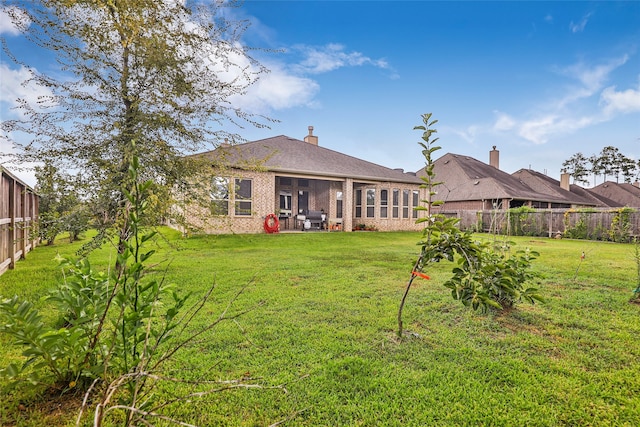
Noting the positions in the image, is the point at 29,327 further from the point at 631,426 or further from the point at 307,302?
the point at 631,426

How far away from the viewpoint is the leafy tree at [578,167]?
3841 cm

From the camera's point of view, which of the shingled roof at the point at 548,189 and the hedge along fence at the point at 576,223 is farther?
the shingled roof at the point at 548,189

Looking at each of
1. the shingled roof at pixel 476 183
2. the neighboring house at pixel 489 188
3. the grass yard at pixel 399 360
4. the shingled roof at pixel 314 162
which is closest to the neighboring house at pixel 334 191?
the shingled roof at pixel 314 162

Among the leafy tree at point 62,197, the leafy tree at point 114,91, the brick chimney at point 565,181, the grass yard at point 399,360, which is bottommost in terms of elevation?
the grass yard at point 399,360

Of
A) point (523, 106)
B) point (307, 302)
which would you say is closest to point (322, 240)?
point (307, 302)

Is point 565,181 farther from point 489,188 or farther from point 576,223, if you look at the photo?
point 576,223

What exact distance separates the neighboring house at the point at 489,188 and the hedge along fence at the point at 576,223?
3.29m

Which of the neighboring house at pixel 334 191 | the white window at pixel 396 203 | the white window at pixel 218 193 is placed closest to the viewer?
the white window at pixel 218 193

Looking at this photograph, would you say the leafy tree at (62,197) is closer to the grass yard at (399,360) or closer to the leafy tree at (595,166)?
the grass yard at (399,360)

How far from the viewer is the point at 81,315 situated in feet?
5.71

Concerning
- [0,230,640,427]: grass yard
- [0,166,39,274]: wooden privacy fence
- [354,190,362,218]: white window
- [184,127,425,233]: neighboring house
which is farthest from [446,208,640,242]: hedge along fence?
[0,166,39,274]: wooden privacy fence

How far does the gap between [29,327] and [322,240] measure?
10.7 metres

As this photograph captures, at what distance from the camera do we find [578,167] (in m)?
38.6

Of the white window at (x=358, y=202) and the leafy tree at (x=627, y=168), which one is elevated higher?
the leafy tree at (x=627, y=168)
